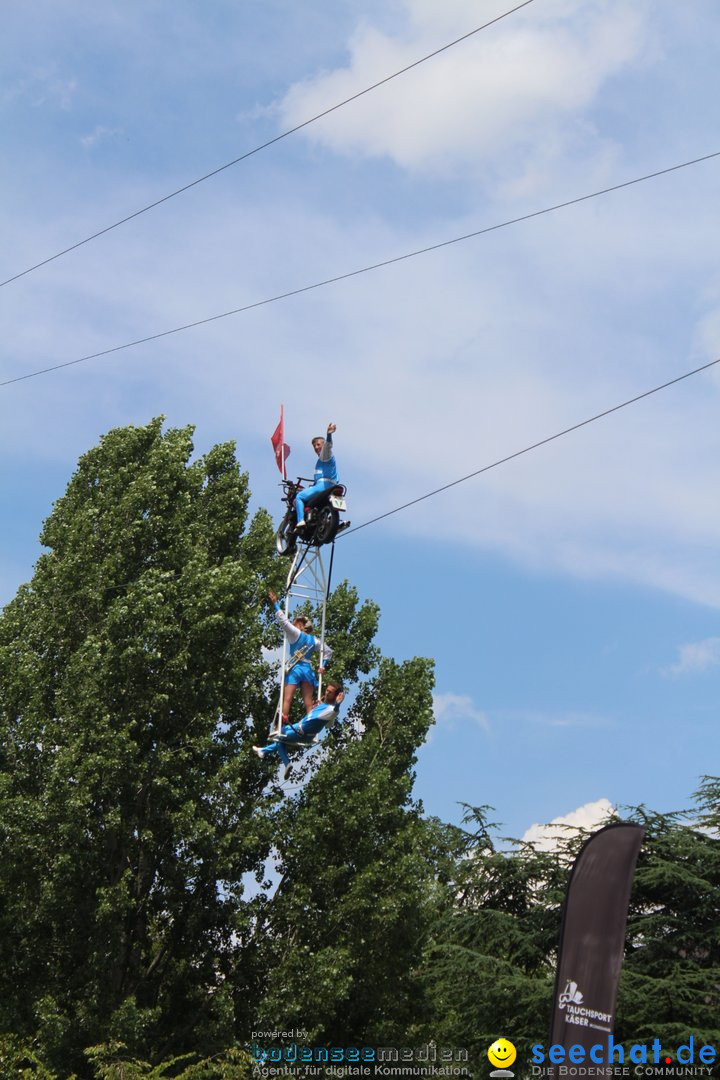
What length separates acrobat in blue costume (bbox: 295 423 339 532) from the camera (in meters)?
16.1

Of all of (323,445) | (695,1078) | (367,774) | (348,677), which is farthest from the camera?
(348,677)

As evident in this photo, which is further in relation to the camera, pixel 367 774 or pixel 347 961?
pixel 367 774

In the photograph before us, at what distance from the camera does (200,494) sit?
2814cm

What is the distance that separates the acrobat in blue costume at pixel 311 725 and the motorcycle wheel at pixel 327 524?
207 cm

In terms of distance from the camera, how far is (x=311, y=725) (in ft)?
50.1

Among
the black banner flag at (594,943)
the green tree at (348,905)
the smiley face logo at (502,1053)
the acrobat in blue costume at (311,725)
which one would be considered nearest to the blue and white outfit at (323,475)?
the acrobat in blue costume at (311,725)

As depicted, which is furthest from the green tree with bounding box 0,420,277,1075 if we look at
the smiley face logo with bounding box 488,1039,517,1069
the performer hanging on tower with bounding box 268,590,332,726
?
the performer hanging on tower with bounding box 268,590,332,726

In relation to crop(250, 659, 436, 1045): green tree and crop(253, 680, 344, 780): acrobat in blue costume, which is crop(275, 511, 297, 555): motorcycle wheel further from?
crop(250, 659, 436, 1045): green tree

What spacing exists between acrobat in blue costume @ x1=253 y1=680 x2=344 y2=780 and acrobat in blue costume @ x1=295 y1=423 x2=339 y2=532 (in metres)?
2.44

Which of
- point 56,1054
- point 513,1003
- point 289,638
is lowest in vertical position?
point 56,1054

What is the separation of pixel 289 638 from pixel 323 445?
2527 mm

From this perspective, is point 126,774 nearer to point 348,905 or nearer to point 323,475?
point 348,905

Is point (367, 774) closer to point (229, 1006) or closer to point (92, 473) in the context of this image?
point (229, 1006)

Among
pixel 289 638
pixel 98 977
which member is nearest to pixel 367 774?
pixel 98 977
